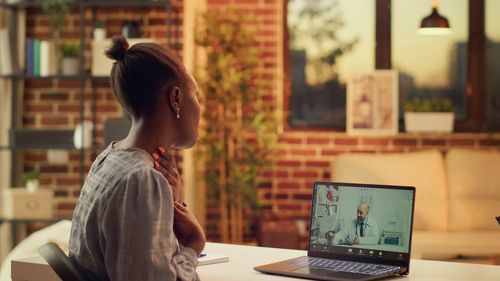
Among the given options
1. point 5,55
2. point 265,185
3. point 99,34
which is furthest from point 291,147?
point 5,55

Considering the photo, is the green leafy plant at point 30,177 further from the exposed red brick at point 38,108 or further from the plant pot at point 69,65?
the plant pot at point 69,65

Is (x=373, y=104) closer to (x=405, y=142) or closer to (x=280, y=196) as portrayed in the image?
(x=405, y=142)

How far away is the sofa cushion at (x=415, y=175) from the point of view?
235 inches

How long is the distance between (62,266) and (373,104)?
4727mm

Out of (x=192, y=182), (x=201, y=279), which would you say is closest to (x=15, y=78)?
(x=192, y=182)

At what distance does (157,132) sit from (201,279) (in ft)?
1.60

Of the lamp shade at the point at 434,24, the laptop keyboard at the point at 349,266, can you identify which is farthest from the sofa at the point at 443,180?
the laptop keyboard at the point at 349,266

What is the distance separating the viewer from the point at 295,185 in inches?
260

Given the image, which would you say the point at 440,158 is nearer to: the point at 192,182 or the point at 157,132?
the point at 192,182

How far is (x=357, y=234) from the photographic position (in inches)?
100

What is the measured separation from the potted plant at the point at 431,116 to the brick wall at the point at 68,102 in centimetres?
189

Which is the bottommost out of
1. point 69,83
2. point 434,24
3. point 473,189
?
point 473,189

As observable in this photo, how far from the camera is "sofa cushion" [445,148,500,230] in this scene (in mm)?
5953

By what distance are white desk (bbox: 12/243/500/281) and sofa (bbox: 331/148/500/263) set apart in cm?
322
